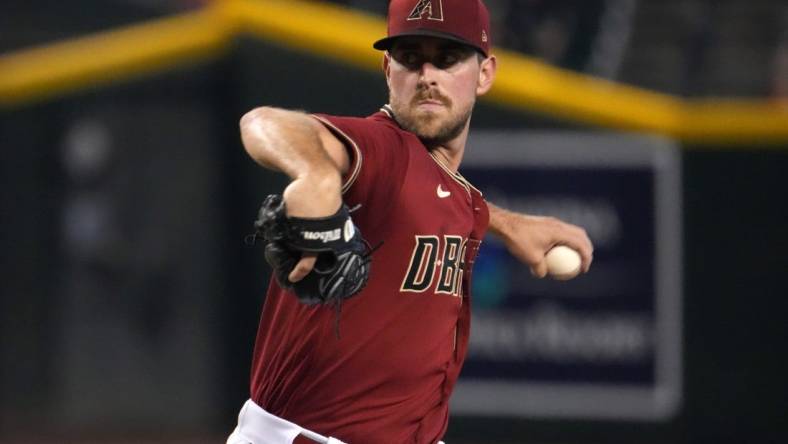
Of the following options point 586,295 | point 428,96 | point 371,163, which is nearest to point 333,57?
point 586,295

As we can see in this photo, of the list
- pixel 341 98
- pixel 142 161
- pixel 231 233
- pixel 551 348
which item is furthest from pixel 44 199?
pixel 551 348

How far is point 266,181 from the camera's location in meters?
8.86

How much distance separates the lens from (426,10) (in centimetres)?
345

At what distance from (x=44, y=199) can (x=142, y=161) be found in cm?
68

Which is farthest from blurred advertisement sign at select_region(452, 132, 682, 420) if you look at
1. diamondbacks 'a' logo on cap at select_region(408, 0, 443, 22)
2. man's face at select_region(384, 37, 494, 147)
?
diamondbacks 'a' logo on cap at select_region(408, 0, 443, 22)

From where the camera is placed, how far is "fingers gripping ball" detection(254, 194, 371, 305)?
8.97 feet

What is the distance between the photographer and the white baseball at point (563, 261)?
4203mm

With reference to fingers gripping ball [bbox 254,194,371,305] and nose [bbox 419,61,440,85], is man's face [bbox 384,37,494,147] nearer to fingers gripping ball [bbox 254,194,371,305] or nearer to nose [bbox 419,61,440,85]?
nose [bbox 419,61,440,85]

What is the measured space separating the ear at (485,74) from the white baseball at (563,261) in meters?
0.63

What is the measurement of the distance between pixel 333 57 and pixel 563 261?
494cm

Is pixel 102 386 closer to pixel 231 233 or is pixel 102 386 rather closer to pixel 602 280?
pixel 231 233

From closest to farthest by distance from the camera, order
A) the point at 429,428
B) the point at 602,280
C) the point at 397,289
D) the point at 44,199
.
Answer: the point at 397,289 < the point at 429,428 < the point at 602,280 < the point at 44,199

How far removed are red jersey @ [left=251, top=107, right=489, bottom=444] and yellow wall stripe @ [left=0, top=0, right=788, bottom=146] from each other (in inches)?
205

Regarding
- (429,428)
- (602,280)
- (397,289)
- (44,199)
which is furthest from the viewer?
(44,199)
